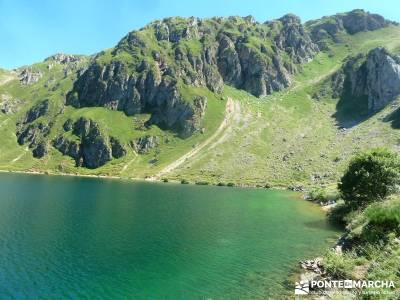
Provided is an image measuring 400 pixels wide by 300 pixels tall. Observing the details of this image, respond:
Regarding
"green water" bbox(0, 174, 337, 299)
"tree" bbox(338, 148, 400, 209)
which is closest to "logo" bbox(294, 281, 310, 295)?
"green water" bbox(0, 174, 337, 299)

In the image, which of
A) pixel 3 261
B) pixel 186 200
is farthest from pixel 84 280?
pixel 186 200

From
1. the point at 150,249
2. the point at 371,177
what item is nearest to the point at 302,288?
the point at 150,249

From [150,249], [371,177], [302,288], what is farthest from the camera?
[371,177]

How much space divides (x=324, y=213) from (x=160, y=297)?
73643 millimetres

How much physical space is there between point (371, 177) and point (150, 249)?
48300mm

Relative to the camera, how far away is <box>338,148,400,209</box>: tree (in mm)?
80812

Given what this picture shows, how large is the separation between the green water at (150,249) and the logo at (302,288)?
186 centimetres

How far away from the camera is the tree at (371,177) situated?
80.8 metres

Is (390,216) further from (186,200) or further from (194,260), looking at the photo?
(186,200)

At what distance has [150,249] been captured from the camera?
204ft

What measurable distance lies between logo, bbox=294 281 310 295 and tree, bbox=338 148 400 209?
41.5 m

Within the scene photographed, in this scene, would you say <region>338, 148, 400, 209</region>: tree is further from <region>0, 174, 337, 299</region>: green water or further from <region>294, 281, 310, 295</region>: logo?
<region>294, 281, 310, 295</region>: logo

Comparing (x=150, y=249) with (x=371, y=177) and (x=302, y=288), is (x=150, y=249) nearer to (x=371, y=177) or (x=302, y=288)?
(x=302, y=288)

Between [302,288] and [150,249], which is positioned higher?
[302,288]
